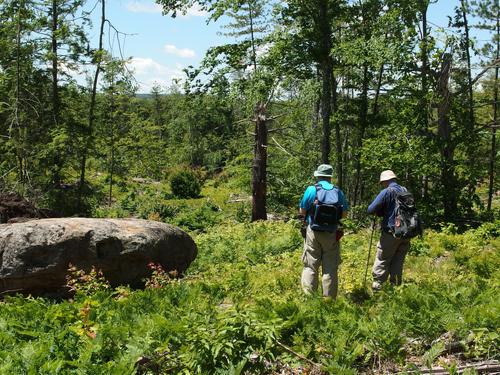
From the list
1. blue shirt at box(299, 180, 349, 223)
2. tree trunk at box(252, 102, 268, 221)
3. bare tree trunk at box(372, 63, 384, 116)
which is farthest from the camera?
tree trunk at box(252, 102, 268, 221)

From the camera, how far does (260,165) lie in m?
19.6

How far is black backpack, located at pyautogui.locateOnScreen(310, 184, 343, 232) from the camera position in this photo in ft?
21.5

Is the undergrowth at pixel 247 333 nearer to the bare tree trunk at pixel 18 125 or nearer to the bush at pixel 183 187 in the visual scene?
the bare tree trunk at pixel 18 125

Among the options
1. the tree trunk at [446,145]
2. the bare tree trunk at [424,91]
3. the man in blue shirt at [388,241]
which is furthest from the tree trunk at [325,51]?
the man in blue shirt at [388,241]

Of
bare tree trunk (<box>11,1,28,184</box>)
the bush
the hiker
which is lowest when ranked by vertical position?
the bush

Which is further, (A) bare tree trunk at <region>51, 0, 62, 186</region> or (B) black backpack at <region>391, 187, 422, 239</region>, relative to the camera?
(A) bare tree trunk at <region>51, 0, 62, 186</region>

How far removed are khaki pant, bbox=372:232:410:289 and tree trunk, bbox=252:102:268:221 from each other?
40.2 feet

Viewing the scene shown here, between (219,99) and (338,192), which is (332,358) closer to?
(338,192)

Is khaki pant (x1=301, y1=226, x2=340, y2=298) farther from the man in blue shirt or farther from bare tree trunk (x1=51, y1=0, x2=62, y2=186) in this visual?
bare tree trunk (x1=51, y1=0, x2=62, y2=186)

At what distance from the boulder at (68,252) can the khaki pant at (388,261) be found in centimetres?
398

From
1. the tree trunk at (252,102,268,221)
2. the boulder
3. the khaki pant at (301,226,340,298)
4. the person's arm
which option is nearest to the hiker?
the khaki pant at (301,226,340,298)

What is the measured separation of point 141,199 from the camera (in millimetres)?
28109

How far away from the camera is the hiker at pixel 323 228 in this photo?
6.57 meters

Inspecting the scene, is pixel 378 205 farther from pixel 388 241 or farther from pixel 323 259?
pixel 323 259
